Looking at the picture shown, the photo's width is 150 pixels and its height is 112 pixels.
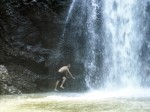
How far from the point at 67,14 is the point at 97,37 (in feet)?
6.43

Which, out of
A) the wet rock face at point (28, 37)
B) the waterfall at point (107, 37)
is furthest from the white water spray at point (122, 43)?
the wet rock face at point (28, 37)

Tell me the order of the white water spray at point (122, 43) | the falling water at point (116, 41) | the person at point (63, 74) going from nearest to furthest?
1. the person at point (63, 74)
2. the white water spray at point (122, 43)
3. the falling water at point (116, 41)

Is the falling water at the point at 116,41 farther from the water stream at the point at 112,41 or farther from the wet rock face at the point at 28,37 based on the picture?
the wet rock face at the point at 28,37

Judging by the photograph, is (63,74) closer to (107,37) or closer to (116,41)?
(107,37)

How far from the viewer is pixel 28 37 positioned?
56.1 ft

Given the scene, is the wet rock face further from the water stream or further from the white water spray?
the white water spray

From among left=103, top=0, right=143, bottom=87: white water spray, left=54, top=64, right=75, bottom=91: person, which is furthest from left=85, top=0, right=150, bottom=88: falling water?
left=54, top=64, right=75, bottom=91: person

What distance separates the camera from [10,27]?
665 inches

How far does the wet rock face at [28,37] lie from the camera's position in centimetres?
1679

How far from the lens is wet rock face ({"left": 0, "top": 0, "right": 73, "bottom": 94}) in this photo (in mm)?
16791

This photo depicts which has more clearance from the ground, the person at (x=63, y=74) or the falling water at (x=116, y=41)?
the falling water at (x=116, y=41)

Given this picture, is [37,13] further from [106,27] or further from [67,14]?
[106,27]

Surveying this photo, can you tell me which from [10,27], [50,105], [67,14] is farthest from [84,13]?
[50,105]

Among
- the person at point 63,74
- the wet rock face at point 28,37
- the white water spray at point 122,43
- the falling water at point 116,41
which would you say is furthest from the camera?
the falling water at point 116,41
